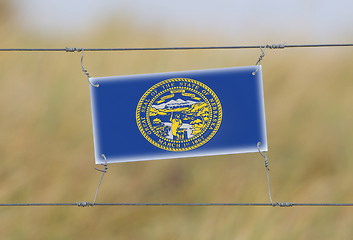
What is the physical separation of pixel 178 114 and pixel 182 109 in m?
0.07

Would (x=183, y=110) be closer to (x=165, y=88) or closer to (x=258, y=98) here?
(x=165, y=88)

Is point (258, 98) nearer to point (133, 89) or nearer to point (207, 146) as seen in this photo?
point (207, 146)

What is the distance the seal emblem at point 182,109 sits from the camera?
22.9 feet

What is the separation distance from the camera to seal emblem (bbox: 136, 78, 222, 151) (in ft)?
22.9

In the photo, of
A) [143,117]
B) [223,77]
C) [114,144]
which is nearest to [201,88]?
[223,77]

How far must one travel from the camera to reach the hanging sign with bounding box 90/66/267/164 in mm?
6949

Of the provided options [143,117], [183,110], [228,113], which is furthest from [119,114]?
[228,113]

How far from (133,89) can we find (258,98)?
1385 mm

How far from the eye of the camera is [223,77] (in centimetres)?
700

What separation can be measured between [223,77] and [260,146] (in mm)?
864

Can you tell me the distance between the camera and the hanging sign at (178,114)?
22.8 feet

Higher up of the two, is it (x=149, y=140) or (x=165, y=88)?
(x=165, y=88)

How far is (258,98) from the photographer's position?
6.94 meters

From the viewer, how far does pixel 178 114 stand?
6.96 m
